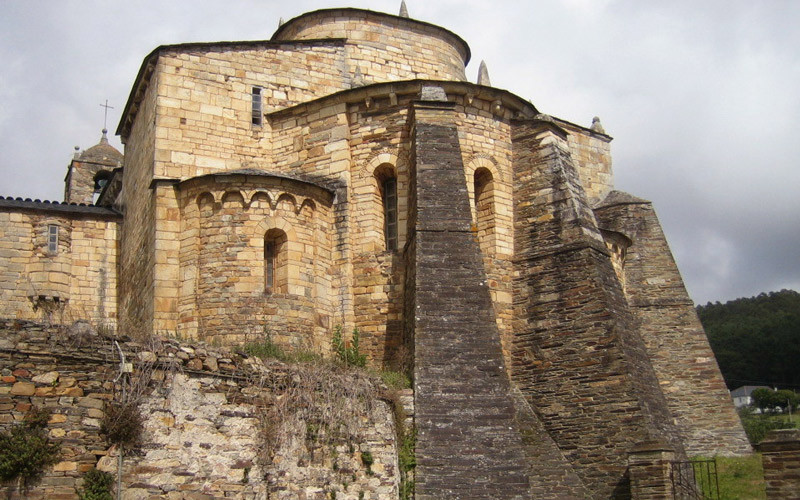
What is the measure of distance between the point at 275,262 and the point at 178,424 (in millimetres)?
6509

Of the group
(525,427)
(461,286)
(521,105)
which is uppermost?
(521,105)

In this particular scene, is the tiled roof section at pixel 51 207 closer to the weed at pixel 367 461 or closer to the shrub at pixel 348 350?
the shrub at pixel 348 350

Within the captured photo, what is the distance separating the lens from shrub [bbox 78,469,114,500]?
10.3 meters

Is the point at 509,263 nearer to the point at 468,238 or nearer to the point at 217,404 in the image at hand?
the point at 468,238

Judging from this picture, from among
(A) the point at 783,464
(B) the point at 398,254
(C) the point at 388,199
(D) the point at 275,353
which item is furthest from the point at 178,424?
(C) the point at 388,199

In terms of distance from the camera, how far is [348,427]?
44.8ft

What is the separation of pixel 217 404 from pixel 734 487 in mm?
10834

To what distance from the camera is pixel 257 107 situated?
2031 centimetres

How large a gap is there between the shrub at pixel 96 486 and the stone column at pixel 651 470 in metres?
8.61

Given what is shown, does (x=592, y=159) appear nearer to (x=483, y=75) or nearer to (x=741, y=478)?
(x=483, y=75)

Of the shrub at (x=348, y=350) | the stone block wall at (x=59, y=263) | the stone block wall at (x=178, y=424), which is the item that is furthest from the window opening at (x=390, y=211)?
the stone block wall at (x=59, y=263)

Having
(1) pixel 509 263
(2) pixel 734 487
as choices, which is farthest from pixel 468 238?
(2) pixel 734 487

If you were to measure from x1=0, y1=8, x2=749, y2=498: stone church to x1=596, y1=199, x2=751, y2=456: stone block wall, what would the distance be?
61mm

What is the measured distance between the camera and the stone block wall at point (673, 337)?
71.4 feet
